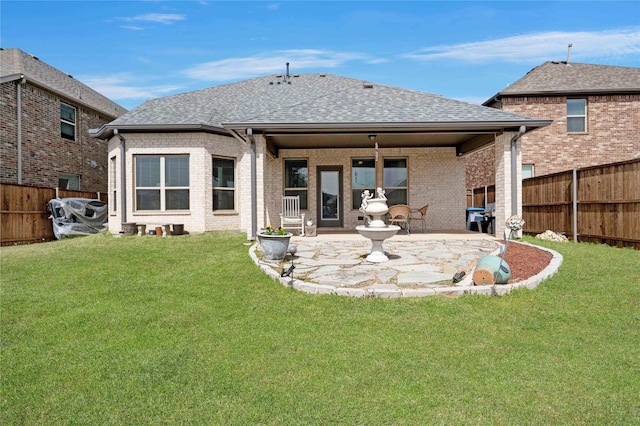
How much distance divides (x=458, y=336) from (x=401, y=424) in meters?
1.56

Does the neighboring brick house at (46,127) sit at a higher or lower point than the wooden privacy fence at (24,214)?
higher

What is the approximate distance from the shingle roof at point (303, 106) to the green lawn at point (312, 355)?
17.3 feet

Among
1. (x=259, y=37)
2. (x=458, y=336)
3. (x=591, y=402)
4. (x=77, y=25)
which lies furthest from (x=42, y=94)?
(x=591, y=402)

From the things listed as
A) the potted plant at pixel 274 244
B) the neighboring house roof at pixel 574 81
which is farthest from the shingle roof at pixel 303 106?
the neighboring house roof at pixel 574 81

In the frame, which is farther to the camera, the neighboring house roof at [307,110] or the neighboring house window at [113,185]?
the neighboring house window at [113,185]

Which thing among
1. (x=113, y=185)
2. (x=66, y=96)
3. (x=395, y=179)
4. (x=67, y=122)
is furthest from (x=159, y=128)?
(x=395, y=179)

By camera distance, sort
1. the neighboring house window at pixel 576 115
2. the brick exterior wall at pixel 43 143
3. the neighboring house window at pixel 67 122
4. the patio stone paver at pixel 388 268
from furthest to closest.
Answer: the neighboring house window at pixel 576 115
the neighboring house window at pixel 67 122
the brick exterior wall at pixel 43 143
the patio stone paver at pixel 388 268

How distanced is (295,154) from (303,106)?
2853 millimetres

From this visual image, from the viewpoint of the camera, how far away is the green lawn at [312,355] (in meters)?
2.51

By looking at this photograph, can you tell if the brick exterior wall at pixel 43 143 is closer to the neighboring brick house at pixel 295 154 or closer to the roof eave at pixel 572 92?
the neighboring brick house at pixel 295 154

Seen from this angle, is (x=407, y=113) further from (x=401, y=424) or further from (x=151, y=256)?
(x=401, y=424)

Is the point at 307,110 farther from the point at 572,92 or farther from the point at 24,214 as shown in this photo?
the point at 572,92

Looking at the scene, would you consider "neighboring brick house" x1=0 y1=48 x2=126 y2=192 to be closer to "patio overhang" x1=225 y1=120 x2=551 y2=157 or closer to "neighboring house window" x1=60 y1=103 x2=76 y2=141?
"neighboring house window" x1=60 y1=103 x2=76 y2=141

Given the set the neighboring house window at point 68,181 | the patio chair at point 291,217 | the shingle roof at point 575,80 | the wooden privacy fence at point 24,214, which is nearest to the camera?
the patio chair at point 291,217
